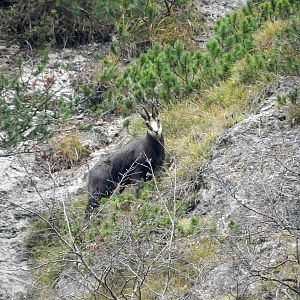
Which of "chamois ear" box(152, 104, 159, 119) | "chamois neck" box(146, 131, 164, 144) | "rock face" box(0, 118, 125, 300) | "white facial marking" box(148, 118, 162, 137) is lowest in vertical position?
"rock face" box(0, 118, 125, 300)

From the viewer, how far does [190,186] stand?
12.1 m

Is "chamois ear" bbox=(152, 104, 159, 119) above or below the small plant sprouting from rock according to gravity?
below

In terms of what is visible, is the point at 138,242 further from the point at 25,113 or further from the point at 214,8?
the point at 214,8

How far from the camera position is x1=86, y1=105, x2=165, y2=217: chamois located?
41.2ft

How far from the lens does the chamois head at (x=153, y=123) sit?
1292cm

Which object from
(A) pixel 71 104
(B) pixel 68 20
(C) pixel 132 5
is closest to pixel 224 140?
(A) pixel 71 104

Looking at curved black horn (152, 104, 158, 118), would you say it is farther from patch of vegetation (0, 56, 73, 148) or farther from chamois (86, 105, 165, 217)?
patch of vegetation (0, 56, 73, 148)

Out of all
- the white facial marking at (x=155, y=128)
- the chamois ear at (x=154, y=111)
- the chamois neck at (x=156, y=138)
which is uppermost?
the chamois ear at (x=154, y=111)

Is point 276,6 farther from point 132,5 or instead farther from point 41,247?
point 41,247

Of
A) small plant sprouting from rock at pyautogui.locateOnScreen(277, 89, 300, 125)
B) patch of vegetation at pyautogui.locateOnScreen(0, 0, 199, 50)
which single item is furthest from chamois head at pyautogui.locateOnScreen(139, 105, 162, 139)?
patch of vegetation at pyautogui.locateOnScreen(0, 0, 199, 50)

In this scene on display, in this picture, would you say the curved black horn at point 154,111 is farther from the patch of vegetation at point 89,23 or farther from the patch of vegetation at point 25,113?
the patch of vegetation at point 89,23

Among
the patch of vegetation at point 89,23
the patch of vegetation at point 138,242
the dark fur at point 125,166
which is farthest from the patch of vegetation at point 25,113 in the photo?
the patch of vegetation at point 89,23

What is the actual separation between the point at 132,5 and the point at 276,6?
264 centimetres

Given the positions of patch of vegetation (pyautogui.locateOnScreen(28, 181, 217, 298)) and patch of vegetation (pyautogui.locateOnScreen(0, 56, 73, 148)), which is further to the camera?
patch of vegetation (pyautogui.locateOnScreen(0, 56, 73, 148))
